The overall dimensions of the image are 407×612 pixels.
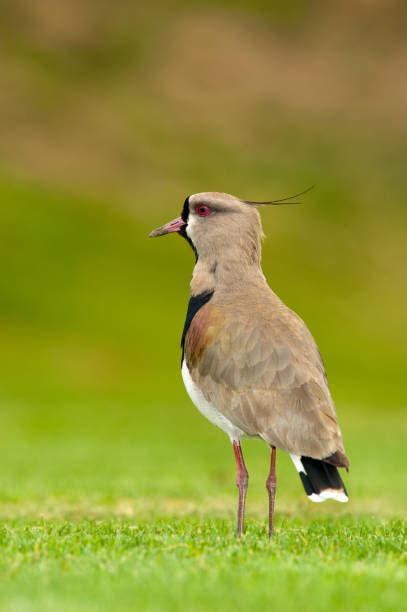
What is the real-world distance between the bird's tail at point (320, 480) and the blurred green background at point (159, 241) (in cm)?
583

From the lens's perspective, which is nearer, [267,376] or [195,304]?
[267,376]

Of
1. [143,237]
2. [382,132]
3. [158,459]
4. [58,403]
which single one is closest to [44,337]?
[58,403]

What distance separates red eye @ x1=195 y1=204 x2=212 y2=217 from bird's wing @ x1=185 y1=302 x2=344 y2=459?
1082 millimetres

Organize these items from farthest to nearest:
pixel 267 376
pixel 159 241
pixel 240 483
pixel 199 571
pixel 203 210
→ pixel 159 241 < pixel 203 210 < pixel 240 483 < pixel 267 376 < pixel 199 571

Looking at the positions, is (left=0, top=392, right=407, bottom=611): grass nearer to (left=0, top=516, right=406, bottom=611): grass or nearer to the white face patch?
(left=0, top=516, right=406, bottom=611): grass

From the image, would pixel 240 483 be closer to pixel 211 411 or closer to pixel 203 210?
pixel 211 411

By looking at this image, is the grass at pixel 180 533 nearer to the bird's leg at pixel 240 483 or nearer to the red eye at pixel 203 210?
the bird's leg at pixel 240 483

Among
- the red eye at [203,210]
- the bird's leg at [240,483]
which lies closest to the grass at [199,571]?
the bird's leg at [240,483]

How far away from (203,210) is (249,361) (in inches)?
71.3

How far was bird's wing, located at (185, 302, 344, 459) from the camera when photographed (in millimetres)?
8258

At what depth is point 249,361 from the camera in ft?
28.4

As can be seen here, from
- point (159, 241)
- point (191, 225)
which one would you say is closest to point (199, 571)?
point (191, 225)

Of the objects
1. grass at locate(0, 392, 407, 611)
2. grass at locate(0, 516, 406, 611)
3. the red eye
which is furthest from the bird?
grass at locate(0, 392, 407, 611)

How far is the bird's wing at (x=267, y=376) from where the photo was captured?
8258 millimetres
